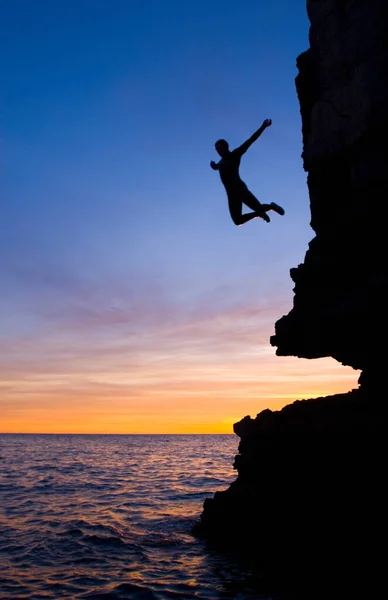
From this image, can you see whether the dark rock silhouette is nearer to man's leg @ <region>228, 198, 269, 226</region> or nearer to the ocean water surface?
the ocean water surface

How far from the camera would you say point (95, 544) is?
13016 mm

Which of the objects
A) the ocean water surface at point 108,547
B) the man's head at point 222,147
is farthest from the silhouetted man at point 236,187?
the ocean water surface at point 108,547

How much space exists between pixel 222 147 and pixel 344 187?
10.7 feet

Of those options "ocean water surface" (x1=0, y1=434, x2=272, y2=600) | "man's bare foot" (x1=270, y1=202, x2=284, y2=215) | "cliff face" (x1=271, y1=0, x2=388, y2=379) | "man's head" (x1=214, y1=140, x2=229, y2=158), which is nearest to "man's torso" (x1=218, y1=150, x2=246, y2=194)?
"man's head" (x1=214, y1=140, x2=229, y2=158)

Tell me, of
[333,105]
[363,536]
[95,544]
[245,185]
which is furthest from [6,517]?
[333,105]

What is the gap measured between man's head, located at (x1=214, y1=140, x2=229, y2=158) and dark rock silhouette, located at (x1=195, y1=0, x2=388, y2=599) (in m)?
2.79

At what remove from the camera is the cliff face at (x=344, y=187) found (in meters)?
9.89

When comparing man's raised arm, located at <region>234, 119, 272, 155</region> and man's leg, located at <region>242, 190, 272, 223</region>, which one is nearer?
man's raised arm, located at <region>234, 119, 272, 155</region>

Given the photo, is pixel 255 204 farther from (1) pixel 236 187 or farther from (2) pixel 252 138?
(2) pixel 252 138

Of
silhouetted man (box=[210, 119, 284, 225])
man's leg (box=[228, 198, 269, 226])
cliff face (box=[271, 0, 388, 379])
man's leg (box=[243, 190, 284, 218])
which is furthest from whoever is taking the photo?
cliff face (box=[271, 0, 388, 379])

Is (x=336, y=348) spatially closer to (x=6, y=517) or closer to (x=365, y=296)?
(x=365, y=296)

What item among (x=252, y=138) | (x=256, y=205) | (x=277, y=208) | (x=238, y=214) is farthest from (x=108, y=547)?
(x=252, y=138)

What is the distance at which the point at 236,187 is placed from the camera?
9.72m

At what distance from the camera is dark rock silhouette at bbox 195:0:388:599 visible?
30.5 feet
